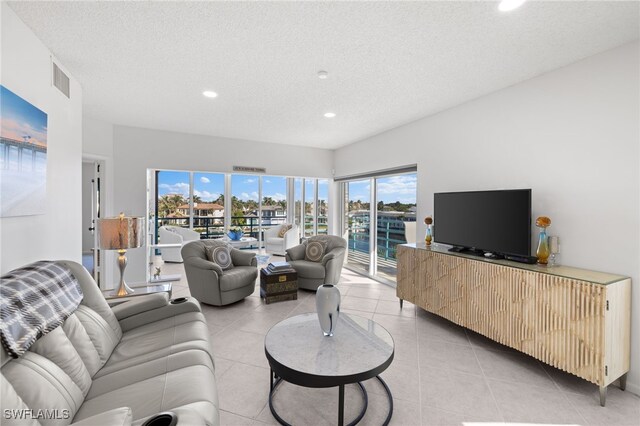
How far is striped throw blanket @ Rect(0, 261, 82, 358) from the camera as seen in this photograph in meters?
1.22

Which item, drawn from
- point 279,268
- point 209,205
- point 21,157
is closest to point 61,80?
point 21,157

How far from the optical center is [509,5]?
70.7 inches

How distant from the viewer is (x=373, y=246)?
5.49 m

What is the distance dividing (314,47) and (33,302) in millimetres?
2344

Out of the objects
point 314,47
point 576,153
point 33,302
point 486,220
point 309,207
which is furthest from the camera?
point 309,207

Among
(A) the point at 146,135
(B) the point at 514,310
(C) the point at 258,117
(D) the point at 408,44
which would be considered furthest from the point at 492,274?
(A) the point at 146,135

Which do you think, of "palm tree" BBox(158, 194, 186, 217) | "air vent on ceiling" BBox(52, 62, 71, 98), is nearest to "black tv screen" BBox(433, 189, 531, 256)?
"air vent on ceiling" BBox(52, 62, 71, 98)

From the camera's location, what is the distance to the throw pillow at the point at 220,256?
4.15 meters

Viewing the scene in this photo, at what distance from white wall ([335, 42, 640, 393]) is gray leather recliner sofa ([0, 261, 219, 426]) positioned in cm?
299

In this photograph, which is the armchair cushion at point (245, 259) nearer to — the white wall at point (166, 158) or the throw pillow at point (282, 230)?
the white wall at point (166, 158)

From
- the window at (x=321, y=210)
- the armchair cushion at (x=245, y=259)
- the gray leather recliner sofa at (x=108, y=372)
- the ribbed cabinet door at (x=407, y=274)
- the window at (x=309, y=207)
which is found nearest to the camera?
the gray leather recliner sofa at (x=108, y=372)

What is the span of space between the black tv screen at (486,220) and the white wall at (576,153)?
0.26m

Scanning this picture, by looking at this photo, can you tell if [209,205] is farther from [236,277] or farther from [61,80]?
[61,80]

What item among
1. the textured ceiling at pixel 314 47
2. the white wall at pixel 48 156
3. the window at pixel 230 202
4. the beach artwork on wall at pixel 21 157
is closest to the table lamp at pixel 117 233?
the white wall at pixel 48 156
